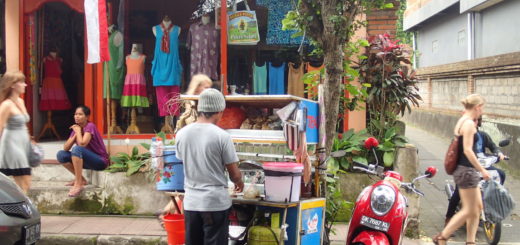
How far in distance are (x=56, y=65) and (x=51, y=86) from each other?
1.29 feet

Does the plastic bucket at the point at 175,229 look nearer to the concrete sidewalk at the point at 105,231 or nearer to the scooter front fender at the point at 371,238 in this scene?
the concrete sidewalk at the point at 105,231

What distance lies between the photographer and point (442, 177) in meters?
10.8

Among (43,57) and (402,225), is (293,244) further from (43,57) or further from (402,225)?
(43,57)

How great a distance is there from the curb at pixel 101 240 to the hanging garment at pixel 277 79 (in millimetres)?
3430

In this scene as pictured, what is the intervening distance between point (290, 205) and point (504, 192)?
10.4 ft

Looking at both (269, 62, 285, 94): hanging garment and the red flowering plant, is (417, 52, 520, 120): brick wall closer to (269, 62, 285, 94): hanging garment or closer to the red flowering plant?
the red flowering plant

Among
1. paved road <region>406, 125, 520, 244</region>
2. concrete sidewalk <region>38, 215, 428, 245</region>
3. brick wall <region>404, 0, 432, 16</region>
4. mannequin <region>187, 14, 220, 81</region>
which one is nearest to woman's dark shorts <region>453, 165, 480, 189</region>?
paved road <region>406, 125, 520, 244</region>

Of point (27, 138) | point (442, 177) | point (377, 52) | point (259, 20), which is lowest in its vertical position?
point (442, 177)

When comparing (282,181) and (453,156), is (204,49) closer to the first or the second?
(453,156)

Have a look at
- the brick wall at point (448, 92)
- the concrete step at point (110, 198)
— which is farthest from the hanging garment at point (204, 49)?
the brick wall at point (448, 92)

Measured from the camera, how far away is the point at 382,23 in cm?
947

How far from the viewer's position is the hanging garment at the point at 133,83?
910cm

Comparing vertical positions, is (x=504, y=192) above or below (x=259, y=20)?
below

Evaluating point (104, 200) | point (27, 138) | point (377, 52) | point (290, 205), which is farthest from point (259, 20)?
point (290, 205)
